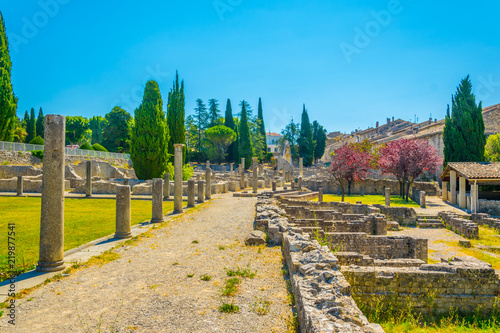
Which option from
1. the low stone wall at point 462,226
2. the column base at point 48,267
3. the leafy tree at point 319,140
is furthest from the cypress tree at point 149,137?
the leafy tree at point 319,140

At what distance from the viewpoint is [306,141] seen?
234 feet

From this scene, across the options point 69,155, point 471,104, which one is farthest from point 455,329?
point 69,155

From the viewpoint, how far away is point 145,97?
30.9 m

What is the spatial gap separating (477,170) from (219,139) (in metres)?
47.1

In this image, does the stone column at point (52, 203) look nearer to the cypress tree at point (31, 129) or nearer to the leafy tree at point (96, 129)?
the cypress tree at point (31, 129)

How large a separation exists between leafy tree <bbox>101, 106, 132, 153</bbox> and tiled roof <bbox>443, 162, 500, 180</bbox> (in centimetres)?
5031

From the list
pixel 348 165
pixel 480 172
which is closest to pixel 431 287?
pixel 480 172

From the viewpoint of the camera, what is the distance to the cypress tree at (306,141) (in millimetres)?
71375

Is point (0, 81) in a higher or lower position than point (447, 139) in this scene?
higher

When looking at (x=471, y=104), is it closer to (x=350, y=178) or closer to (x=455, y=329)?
(x=350, y=178)

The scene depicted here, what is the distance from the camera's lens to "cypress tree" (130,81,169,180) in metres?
30.5

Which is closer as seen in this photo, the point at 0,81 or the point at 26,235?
the point at 26,235

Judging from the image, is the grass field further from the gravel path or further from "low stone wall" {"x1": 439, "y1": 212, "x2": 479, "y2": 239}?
"low stone wall" {"x1": 439, "y1": 212, "x2": 479, "y2": 239}

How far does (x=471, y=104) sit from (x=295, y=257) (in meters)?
37.6
